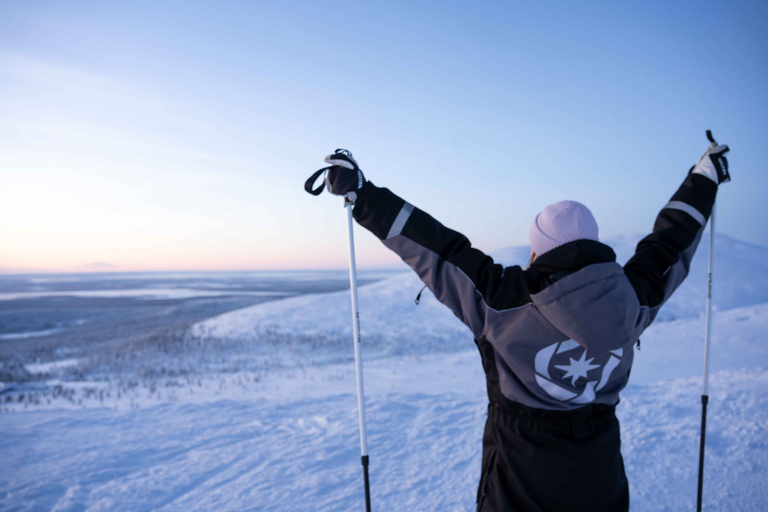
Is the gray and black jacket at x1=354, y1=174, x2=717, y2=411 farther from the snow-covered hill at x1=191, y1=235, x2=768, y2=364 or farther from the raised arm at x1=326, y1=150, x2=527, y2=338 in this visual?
the snow-covered hill at x1=191, y1=235, x2=768, y2=364

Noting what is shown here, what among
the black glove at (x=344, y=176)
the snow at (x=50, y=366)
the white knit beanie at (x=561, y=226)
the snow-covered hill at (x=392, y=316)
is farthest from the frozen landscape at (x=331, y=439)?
the snow-covered hill at (x=392, y=316)

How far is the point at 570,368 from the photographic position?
158cm

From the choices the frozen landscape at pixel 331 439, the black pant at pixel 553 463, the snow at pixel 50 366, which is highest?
the black pant at pixel 553 463

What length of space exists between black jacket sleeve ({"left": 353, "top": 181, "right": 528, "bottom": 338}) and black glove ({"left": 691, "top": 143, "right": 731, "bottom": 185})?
4.54 feet

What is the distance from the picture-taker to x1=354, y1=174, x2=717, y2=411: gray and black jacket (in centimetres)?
144

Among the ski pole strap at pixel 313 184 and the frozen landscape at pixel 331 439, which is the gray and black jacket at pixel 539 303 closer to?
the ski pole strap at pixel 313 184

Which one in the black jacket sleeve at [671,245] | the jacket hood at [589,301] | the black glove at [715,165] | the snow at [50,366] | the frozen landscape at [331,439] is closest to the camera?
the jacket hood at [589,301]

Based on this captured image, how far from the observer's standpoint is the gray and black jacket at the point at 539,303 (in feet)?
4.72

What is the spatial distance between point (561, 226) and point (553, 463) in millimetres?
969

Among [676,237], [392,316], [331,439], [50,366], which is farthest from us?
[392,316]

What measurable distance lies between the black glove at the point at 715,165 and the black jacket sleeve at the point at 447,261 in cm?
138

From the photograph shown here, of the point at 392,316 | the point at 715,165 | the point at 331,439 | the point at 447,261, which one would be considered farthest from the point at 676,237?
the point at 392,316

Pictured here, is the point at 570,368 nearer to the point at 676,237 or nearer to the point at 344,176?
the point at 676,237

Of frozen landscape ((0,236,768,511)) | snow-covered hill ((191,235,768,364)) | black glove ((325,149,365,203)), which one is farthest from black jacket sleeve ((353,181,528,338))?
snow-covered hill ((191,235,768,364))
